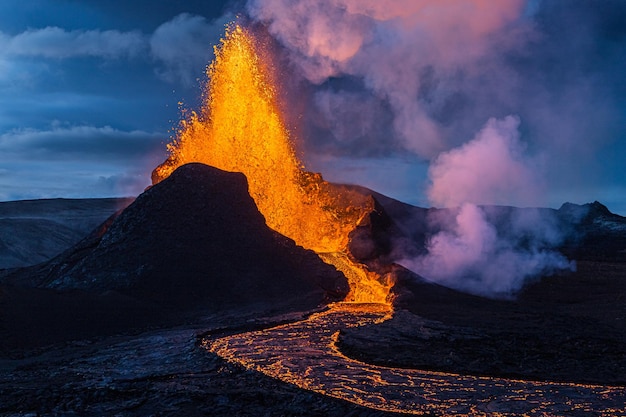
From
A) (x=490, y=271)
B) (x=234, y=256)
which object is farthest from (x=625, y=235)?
(x=234, y=256)

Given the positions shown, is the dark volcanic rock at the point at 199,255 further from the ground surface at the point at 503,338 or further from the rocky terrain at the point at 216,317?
the ground surface at the point at 503,338

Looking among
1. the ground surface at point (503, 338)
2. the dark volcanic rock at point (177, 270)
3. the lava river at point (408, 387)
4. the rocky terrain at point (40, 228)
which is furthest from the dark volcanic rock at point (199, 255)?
the rocky terrain at point (40, 228)

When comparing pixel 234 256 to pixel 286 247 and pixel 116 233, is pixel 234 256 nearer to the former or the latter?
pixel 286 247

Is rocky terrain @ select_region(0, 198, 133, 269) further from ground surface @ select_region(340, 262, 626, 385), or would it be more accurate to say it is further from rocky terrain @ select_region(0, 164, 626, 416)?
ground surface @ select_region(340, 262, 626, 385)

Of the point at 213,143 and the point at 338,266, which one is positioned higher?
the point at 213,143

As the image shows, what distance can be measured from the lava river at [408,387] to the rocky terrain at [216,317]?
48cm

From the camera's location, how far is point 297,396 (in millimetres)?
9000

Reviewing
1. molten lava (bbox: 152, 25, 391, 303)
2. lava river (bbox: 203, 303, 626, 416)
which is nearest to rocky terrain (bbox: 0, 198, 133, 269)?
molten lava (bbox: 152, 25, 391, 303)

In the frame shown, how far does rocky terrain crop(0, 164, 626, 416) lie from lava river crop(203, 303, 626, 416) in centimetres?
48

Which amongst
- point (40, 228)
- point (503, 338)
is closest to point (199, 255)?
point (503, 338)

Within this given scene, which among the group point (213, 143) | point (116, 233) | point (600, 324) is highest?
point (213, 143)

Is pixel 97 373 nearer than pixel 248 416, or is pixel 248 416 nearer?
pixel 248 416

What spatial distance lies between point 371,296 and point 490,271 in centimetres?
774

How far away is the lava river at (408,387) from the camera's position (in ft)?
28.1
